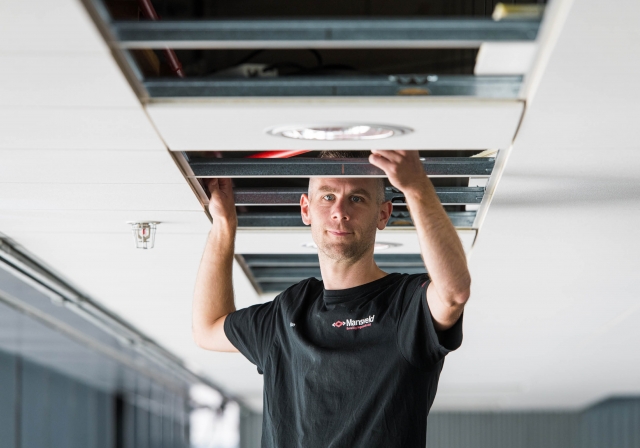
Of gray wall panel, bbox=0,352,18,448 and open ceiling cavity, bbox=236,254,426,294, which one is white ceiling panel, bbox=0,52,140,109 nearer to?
open ceiling cavity, bbox=236,254,426,294

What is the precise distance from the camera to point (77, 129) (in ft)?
6.99

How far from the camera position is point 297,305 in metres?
2.30

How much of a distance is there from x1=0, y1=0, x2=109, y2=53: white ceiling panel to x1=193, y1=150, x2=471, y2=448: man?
68 centimetres

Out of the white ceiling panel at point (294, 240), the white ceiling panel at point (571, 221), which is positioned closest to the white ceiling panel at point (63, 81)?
the white ceiling panel at point (571, 221)

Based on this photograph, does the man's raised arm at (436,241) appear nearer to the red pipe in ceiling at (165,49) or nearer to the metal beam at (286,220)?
the red pipe in ceiling at (165,49)

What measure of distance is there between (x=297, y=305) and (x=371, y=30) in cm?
89

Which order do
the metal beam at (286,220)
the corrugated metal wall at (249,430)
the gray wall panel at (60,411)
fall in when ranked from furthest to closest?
1. the corrugated metal wall at (249,430)
2. the gray wall panel at (60,411)
3. the metal beam at (286,220)

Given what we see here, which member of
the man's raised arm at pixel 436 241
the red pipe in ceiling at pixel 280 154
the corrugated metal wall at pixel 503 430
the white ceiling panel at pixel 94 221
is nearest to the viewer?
the man's raised arm at pixel 436 241

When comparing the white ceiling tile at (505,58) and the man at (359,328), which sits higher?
the white ceiling tile at (505,58)

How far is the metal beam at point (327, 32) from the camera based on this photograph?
1.64 metres

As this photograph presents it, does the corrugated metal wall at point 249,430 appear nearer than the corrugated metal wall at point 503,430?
No

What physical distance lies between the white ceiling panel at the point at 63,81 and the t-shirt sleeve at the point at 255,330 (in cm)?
75

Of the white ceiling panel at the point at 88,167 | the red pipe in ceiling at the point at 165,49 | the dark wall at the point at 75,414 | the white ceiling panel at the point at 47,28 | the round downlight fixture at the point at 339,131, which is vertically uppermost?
the red pipe in ceiling at the point at 165,49

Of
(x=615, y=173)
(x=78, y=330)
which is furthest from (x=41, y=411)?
(x=615, y=173)
